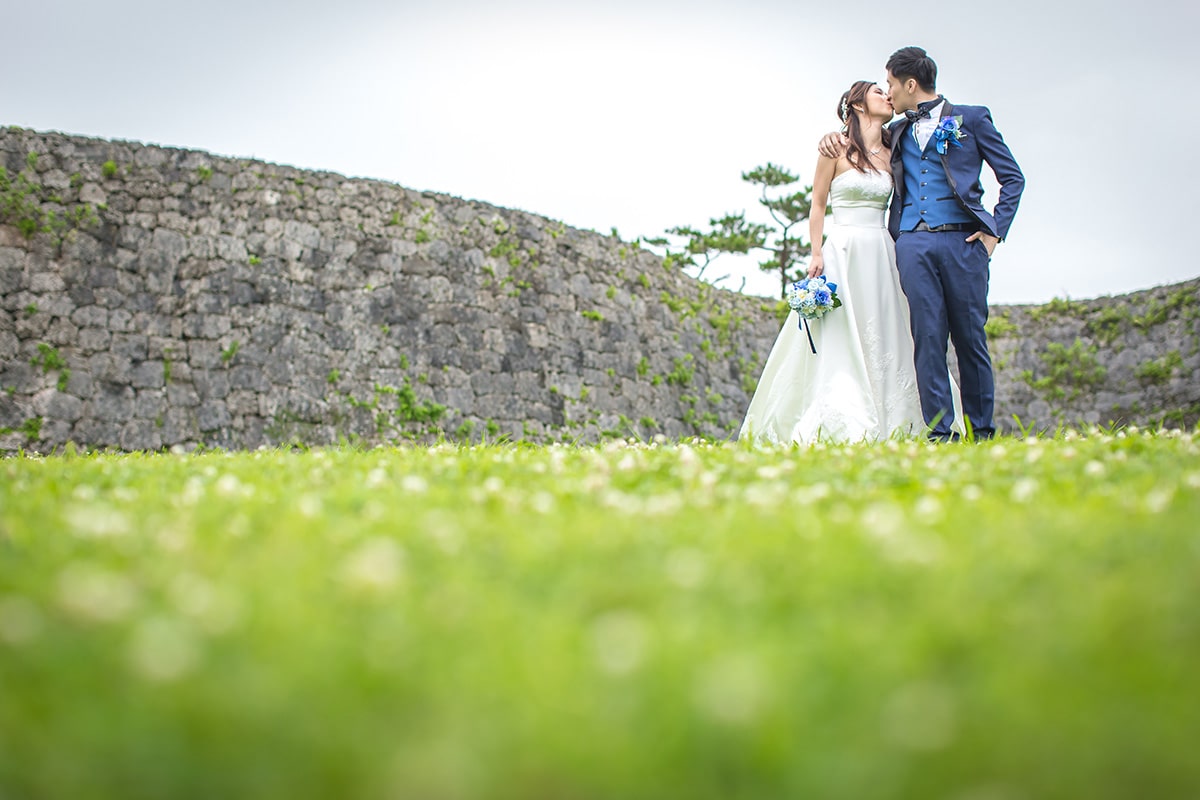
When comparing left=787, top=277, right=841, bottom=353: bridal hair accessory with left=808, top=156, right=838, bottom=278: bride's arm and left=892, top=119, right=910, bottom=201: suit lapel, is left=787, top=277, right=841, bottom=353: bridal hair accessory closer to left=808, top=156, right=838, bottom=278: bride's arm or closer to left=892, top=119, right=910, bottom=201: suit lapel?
left=808, top=156, right=838, bottom=278: bride's arm

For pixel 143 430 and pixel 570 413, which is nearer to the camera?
pixel 143 430

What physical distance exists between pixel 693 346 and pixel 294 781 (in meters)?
15.2

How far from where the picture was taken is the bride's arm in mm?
7113

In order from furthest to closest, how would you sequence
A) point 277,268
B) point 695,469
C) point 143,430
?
point 277,268, point 143,430, point 695,469

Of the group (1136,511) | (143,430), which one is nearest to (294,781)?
(1136,511)

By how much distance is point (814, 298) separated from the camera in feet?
22.4

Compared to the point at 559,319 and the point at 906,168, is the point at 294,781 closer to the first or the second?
the point at 906,168

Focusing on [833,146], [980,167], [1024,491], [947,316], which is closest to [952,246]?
[947,316]

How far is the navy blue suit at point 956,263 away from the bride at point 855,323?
14.3 inches

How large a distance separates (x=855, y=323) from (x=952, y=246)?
0.97 meters

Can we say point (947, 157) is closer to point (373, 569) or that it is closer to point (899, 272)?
point (899, 272)

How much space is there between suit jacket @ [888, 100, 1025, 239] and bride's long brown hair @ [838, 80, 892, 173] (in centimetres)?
55

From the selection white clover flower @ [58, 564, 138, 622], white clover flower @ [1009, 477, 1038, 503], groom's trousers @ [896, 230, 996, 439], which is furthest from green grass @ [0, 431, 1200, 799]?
groom's trousers @ [896, 230, 996, 439]

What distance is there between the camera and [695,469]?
3357 millimetres
